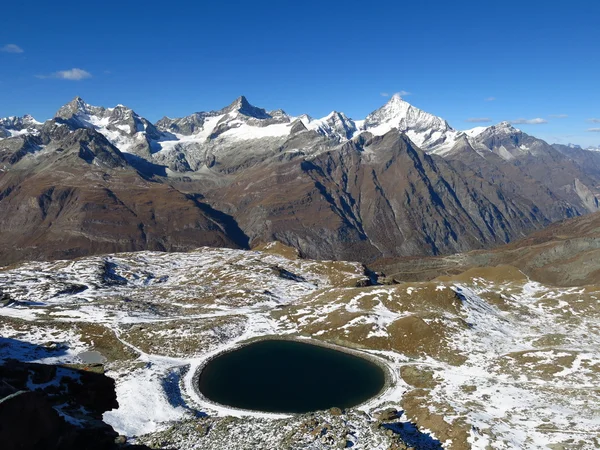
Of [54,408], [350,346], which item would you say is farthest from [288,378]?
[54,408]

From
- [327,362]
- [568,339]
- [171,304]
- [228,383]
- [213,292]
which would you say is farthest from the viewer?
[213,292]

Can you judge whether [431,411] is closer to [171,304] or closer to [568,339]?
[568,339]

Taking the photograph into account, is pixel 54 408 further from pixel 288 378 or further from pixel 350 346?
pixel 350 346

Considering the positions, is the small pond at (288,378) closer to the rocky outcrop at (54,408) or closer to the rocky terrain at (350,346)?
the rocky terrain at (350,346)

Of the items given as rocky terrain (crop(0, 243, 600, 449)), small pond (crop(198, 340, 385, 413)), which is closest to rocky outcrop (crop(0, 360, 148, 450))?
rocky terrain (crop(0, 243, 600, 449))

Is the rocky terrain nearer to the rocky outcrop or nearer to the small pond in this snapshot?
the small pond

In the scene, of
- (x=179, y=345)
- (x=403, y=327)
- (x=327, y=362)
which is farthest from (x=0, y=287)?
(x=403, y=327)
